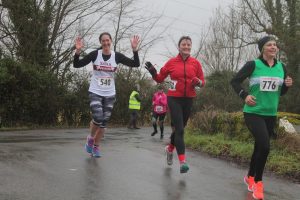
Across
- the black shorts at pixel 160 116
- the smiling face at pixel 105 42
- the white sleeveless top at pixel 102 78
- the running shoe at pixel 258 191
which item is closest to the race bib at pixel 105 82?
the white sleeveless top at pixel 102 78

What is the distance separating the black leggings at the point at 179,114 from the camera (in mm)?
6949

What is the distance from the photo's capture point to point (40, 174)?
20.7ft

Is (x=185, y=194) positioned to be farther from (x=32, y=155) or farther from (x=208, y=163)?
(x=32, y=155)

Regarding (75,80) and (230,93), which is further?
(230,93)

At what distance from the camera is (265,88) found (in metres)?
5.85

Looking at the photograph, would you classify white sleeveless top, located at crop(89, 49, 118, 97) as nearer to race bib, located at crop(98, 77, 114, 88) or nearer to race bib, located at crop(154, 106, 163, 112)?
race bib, located at crop(98, 77, 114, 88)

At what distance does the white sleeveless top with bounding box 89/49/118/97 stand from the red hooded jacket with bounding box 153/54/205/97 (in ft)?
3.65

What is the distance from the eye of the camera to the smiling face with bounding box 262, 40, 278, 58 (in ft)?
19.5

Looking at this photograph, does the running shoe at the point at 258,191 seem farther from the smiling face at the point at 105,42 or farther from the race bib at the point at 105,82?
the smiling face at the point at 105,42

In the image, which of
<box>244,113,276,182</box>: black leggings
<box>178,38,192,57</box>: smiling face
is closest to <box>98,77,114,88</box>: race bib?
<box>178,38,192,57</box>: smiling face

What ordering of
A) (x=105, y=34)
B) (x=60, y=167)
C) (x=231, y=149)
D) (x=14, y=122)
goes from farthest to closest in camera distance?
(x=14, y=122)
(x=231, y=149)
(x=105, y=34)
(x=60, y=167)

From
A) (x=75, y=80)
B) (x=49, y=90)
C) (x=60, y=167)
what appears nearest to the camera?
(x=60, y=167)

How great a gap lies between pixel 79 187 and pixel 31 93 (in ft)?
46.5

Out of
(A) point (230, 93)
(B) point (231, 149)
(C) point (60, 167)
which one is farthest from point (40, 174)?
(A) point (230, 93)
